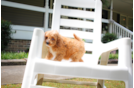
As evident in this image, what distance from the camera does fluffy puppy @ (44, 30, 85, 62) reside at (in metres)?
0.56

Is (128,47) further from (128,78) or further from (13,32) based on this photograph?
(13,32)

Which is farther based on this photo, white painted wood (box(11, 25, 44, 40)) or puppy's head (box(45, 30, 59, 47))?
white painted wood (box(11, 25, 44, 40))

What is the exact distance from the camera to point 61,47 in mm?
612

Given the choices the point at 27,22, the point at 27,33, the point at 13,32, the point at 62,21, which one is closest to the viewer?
the point at 62,21

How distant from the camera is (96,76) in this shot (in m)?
0.40

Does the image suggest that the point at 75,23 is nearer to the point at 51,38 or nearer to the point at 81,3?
the point at 81,3

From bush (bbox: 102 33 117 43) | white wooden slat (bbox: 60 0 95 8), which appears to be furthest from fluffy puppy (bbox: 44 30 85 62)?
bush (bbox: 102 33 117 43)

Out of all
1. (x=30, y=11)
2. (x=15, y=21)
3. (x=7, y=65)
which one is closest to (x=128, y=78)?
(x=7, y=65)

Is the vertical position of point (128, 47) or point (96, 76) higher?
point (128, 47)

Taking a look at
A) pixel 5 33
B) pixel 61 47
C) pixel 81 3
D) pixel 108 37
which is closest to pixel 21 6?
pixel 5 33

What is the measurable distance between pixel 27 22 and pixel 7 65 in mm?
1206

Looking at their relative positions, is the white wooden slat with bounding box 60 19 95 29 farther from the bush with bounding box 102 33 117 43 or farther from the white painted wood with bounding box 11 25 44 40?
the bush with bounding box 102 33 117 43

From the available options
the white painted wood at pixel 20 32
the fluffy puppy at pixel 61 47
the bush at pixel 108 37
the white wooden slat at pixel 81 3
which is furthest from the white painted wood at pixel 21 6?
the fluffy puppy at pixel 61 47

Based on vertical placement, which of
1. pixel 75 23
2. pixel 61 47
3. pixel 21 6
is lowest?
pixel 61 47
